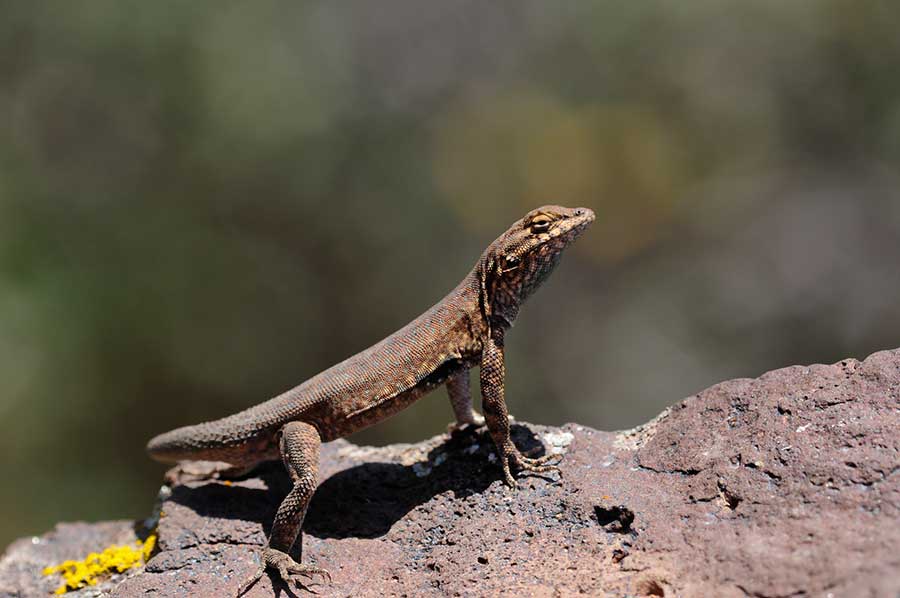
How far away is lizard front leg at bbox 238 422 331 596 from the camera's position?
4809 mm

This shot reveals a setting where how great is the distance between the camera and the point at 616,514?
4.53 meters

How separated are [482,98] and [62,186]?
5.26m

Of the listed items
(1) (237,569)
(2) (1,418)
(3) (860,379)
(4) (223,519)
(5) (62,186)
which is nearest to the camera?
(3) (860,379)

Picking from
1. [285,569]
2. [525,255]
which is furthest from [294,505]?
[525,255]

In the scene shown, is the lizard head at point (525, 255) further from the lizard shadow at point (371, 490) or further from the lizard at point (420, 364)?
the lizard shadow at point (371, 490)

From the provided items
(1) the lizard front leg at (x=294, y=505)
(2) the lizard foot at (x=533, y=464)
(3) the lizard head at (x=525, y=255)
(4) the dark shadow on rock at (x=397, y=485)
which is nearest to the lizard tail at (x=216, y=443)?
(1) the lizard front leg at (x=294, y=505)

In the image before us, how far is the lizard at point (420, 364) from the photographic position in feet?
17.6

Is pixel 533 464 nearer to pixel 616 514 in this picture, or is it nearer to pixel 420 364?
pixel 616 514

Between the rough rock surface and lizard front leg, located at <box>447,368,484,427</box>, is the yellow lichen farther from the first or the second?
lizard front leg, located at <box>447,368,484,427</box>

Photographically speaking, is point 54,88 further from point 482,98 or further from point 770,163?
point 770,163

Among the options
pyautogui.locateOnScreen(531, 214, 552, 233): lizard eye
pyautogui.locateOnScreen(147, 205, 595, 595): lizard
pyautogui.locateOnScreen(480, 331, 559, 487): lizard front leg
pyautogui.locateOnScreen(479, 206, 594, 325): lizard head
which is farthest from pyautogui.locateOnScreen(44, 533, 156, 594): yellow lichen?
pyautogui.locateOnScreen(531, 214, 552, 233): lizard eye

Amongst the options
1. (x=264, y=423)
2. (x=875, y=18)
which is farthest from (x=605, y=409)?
(x=264, y=423)

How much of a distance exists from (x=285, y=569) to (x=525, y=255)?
2302 mm

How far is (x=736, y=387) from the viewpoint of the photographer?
4980mm
